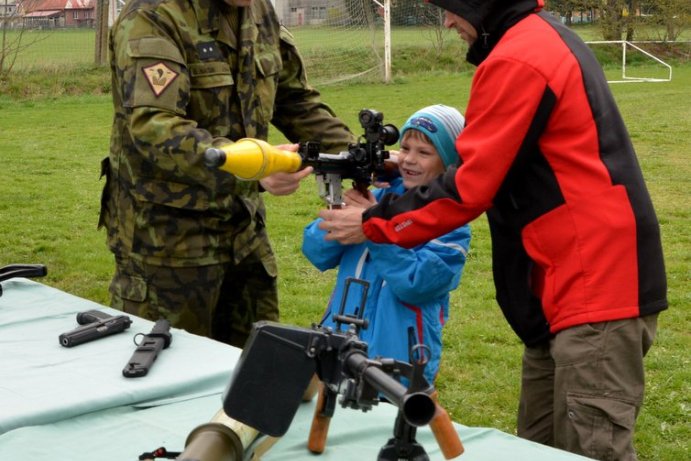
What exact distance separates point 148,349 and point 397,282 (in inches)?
35.9

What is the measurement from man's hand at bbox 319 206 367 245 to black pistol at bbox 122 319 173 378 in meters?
0.69

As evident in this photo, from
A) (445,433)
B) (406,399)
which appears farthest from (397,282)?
(406,399)

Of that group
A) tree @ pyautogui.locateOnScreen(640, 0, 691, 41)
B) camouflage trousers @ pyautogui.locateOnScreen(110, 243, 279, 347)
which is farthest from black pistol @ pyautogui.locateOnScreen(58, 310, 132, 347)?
tree @ pyautogui.locateOnScreen(640, 0, 691, 41)

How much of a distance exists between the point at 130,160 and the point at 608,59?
1127 inches

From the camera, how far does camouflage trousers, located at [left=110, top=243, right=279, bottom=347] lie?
4219mm

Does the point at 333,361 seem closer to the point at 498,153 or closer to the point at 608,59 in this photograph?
the point at 498,153

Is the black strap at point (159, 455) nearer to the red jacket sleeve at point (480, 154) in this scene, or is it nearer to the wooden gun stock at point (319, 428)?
the wooden gun stock at point (319, 428)

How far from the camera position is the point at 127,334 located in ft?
12.0

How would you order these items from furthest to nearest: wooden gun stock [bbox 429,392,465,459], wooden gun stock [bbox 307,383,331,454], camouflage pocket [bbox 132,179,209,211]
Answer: camouflage pocket [bbox 132,179,209,211], wooden gun stock [bbox 307,383,331,454], wooden gun stock [bbox 429,392,465,459]

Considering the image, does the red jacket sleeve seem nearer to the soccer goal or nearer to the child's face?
the child's face

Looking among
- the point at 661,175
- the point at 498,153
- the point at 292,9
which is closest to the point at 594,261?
the point at 498,153

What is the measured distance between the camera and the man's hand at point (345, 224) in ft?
10.7

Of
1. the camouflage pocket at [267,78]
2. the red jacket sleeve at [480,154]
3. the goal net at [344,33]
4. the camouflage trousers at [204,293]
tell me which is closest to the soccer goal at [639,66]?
the goal net at [344,33]

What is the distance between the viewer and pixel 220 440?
2379 millimetres
